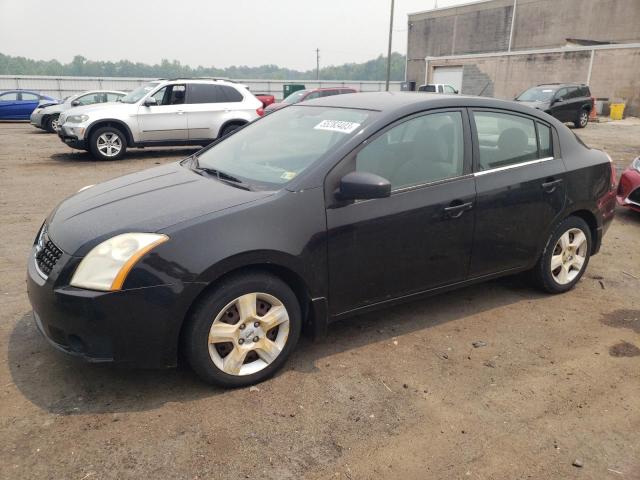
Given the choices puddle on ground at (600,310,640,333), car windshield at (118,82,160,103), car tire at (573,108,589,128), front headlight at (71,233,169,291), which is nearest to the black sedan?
front headlight at (71,233,169,291)

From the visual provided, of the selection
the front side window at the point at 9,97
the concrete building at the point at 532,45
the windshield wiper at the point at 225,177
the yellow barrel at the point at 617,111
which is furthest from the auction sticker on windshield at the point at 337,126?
the concrete building at the point at 532,45

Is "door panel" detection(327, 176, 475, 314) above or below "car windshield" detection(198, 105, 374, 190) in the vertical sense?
below

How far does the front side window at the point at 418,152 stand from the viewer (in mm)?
3408

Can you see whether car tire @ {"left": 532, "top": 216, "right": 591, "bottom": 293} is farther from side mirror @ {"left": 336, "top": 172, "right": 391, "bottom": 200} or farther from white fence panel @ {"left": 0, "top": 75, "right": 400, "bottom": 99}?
white fence panel @ {"left": 0, "top": 75, "right": 400, "bottom": 99}

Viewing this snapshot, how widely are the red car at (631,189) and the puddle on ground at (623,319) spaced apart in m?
3.25

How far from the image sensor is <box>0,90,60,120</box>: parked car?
21.3m

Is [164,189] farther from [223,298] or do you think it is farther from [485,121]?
[485,121]

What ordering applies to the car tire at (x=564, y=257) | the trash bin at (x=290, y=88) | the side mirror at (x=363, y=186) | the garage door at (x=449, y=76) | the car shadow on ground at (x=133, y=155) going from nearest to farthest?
the side mirror at (x=363, y=186), the car tire at (x=564, y=257), the car shadow on ground at (x=133, y=155), the trash bin at (x=290, y=88), the garage door at (x=449, y=76)

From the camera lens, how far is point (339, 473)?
8.00 ft

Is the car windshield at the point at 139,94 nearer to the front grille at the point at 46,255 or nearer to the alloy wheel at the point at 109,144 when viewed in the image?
the alloy wheel at the point at 109,144

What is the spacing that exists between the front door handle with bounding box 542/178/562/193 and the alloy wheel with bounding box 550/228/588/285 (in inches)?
17.9

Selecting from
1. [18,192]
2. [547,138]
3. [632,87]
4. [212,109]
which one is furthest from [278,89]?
[547,138]

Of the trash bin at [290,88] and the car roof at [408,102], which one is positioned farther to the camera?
the trash bin at [290,88]

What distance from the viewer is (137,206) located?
3139mm
